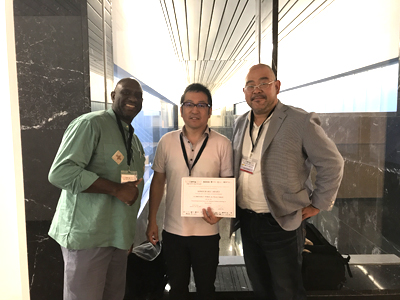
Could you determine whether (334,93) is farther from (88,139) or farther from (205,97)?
(88,139)

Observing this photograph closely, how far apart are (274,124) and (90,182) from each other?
4.51 feet

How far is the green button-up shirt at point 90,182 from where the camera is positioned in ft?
4.94

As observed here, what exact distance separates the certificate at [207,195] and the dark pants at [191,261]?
27 cm

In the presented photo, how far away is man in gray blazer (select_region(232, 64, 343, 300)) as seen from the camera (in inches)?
73.1

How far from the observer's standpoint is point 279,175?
6.11 feet

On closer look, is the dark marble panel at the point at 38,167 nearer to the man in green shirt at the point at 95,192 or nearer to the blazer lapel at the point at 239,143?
the man in green shirt at the point at 95,192

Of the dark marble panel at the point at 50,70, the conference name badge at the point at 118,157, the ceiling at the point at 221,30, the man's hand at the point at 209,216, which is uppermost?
the ceiling at the point at 221,30

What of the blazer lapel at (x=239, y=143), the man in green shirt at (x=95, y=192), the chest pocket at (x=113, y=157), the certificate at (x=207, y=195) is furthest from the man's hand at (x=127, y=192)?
the blazer lapel at (x=239, y=143)

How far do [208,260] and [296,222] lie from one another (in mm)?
742

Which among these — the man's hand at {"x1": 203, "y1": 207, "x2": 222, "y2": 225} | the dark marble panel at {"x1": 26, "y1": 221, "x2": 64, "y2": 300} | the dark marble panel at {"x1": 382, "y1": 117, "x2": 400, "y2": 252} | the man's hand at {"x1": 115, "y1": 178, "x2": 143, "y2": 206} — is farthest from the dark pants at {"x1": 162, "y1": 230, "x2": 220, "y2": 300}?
the dark marble panel at {"x1": 382, "y1": 117, "x2": 400, "y2": 252}

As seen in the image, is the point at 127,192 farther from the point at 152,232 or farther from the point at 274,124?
the point at 274,124

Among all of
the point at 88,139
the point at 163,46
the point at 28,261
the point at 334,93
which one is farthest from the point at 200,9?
the point at 28,261

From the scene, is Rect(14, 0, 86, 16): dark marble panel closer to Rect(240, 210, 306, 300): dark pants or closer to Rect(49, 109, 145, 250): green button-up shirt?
Rect(49, 109, 145, 250): green button-up shirt

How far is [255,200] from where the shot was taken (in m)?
1.96
